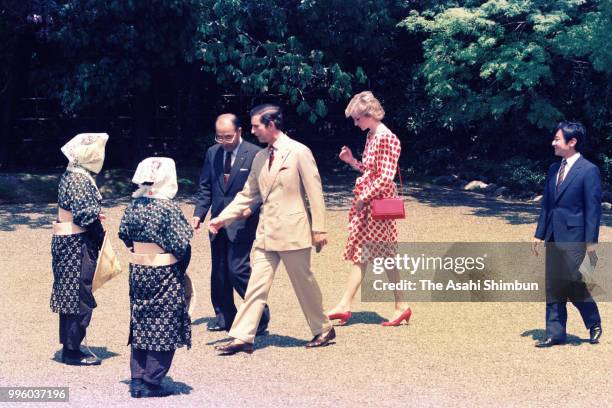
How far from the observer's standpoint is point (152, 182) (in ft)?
20.0

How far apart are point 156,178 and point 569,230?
304cm

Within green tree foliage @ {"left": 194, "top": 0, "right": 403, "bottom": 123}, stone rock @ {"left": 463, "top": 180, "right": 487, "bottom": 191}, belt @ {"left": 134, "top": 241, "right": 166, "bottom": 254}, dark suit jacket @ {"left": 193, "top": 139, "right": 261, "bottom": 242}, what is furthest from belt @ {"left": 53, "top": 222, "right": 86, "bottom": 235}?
stone rock @ {"left": 463, "top": 180, "right": 487, "bottom": 191}

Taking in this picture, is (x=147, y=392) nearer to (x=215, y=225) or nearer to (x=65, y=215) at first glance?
(x=65, y=215)

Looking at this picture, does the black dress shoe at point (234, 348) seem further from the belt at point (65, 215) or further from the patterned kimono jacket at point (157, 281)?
the belt at point (65, 215)

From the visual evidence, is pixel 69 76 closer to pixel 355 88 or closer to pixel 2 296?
pixel 355 88

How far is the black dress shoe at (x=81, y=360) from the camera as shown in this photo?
679 cm

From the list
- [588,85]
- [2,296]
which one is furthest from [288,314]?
[588,85]

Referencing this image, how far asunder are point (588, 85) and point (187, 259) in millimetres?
11578

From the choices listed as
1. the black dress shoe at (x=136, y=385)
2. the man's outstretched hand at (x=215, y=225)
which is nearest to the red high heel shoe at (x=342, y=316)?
the man's outstretched hand at (x=215, y=225)

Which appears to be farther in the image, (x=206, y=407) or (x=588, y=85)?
(x=588, y=85)

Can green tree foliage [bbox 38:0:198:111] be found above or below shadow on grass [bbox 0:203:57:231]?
above

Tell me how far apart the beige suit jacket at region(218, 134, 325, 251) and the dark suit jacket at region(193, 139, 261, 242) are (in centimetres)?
34

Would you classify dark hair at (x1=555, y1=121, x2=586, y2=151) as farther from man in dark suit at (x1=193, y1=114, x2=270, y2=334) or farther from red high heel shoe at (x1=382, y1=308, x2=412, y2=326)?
man in dark suit at (x1=193, y1=114, x2=270, y2=334)

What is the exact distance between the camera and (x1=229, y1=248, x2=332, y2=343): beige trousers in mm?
7109
